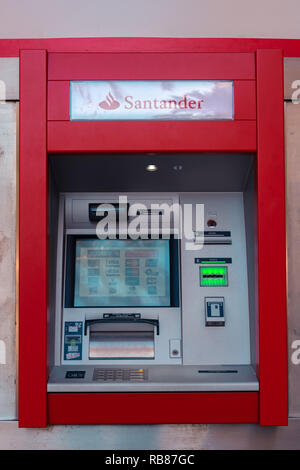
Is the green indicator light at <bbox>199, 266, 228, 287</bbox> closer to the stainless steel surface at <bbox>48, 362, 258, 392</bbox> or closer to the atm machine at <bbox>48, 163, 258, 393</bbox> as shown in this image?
the atm machine at <bbox>48, 163, 258, 393</bbox>

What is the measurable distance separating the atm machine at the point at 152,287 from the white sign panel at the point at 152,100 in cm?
49

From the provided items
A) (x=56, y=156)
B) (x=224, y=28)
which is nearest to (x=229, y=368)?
(x=56, y=156)

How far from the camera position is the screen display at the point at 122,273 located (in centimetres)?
235

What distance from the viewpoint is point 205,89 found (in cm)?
214

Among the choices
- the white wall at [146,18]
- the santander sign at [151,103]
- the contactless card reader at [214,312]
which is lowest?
the contactless card reader at [214,312]

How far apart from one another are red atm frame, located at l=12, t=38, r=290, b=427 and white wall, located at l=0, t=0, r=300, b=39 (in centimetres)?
82

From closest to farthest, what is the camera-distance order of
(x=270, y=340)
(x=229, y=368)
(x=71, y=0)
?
(x=270, y=340)
(x=229, y=368)
(x=71, y=0)

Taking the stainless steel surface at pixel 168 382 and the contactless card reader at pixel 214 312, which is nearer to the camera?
the stainless steel surface at pixel 168 382

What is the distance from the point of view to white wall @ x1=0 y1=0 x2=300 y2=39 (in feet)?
9.26

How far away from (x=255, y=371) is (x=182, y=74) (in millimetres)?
1605

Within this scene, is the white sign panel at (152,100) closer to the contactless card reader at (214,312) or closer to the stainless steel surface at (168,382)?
the contactless card reader at (214,312)

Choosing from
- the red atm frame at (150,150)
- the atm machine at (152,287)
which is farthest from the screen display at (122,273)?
the red atm frame at (150,150)

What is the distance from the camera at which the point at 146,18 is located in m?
2.82
